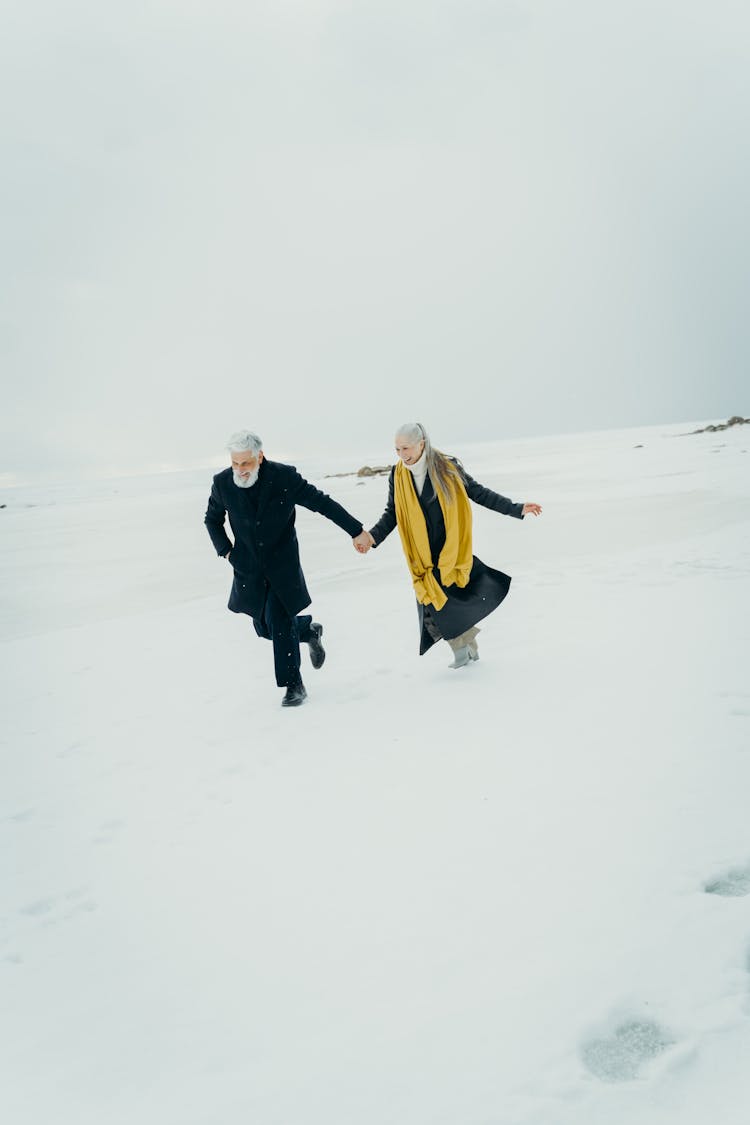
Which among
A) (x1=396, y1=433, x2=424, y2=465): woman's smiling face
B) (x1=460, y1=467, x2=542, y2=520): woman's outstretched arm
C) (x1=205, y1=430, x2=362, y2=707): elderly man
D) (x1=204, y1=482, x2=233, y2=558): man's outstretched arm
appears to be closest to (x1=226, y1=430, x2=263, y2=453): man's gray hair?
(x1=205, y1=430, x2=362, y2=707): elderly man

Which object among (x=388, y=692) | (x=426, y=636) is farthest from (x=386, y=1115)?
(x=426, y=636)

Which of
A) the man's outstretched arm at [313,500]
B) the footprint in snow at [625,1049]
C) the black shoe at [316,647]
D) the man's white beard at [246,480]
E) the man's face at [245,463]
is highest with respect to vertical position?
the man's face at [245,463]

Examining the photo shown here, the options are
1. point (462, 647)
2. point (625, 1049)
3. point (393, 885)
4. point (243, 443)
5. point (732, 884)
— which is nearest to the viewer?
→ point (625, 1049)

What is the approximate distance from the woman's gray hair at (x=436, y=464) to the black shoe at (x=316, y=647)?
133 cm

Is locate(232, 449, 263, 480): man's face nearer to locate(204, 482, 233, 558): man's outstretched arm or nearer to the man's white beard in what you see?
the man's white beard

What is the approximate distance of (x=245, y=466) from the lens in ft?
15.7

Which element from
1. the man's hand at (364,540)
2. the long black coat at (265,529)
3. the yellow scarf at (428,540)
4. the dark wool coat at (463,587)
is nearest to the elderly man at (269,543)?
the long black coat at (265,529)

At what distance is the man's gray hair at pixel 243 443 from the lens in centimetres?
473

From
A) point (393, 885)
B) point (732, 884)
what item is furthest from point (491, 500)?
point (732, 884)

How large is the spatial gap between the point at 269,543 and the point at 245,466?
521 millimetres

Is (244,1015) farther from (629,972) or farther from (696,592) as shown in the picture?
(696,592)

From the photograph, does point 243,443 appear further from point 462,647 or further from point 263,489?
point 462,647

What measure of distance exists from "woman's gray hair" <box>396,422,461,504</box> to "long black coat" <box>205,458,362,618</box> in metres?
0.65

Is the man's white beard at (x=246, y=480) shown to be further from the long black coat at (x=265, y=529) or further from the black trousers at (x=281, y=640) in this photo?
the black trousers at (x=281, y=640)
